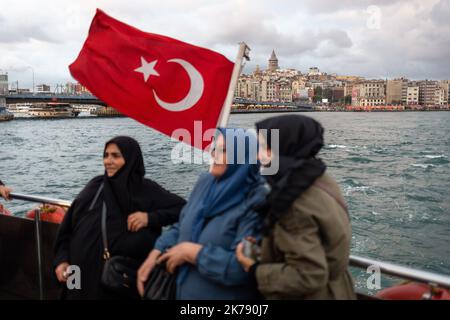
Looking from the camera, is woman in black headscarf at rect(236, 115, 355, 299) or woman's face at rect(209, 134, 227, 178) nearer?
woman in black headscarf at rect(236, 115, 355, 299)

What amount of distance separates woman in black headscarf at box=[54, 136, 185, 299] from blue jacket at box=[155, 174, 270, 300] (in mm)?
431

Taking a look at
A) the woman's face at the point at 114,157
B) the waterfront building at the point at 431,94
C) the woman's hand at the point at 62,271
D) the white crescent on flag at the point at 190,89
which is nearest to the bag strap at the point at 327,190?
the woman's face at the point at 114,157

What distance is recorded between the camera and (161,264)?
6.01 feet

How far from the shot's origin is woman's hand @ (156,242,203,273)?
165cm

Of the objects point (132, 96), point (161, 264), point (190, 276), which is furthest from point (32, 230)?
point (190, 276)

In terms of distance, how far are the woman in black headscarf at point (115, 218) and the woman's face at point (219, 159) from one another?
0.51 meters

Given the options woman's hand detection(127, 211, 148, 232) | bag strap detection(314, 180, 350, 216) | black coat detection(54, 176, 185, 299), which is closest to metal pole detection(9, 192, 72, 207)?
black coat detection(54, 176, 185, 299)

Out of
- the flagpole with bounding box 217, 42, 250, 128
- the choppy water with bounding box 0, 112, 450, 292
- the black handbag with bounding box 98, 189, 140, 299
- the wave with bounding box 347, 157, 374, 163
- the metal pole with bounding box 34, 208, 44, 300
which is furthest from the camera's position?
the wave with bounding box 347, 157, 374, 163

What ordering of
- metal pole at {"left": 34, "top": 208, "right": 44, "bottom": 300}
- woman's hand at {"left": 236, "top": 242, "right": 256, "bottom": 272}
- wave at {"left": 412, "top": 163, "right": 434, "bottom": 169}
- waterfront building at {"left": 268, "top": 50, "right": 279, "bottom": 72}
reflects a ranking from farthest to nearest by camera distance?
waterfront building at {"left": 268, "top": 50, "right": 279, "bottom": 72} → wave at {"left": 412, "top": 163, "right": 434, "bottom": 169} → metal pole at {"left": 34, "top": 208, "right": 44, "bottom": 300} → woman's hand at {"left": 236, "top": 242, "right": 256, "bottom": 272}

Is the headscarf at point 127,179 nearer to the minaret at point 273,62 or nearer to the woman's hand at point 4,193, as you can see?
the woman's hand at point 4,193

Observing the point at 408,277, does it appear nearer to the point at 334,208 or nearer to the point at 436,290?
the point at 436,290

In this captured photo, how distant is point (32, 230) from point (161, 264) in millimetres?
1338

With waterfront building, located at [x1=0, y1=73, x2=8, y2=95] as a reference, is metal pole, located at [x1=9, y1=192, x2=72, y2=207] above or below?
below

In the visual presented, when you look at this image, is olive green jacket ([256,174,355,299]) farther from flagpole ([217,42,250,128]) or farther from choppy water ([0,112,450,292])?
choppy water ([0,112,450,292])
